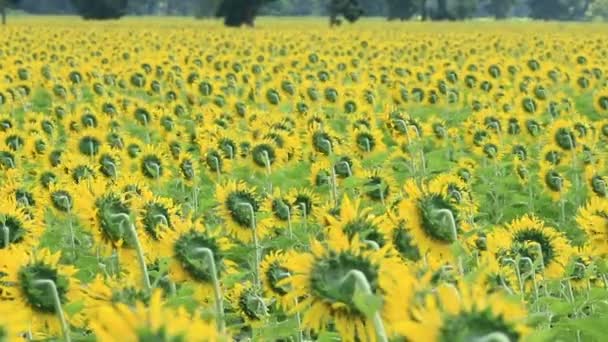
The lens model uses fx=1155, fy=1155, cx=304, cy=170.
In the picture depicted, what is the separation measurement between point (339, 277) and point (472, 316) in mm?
630

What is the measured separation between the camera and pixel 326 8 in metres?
63.6

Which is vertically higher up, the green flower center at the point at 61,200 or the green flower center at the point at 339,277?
the green flower center at the point at 339,277

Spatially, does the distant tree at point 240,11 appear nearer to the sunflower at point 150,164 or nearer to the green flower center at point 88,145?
the green flower center at point 88,145

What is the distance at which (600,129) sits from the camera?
7898mm

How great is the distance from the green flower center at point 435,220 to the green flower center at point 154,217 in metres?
0.83

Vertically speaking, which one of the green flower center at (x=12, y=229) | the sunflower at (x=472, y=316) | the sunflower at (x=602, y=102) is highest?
the sunflower at (x=472, y=316)

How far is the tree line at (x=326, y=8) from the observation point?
44.6 meters

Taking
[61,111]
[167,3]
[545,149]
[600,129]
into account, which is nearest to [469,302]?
[545,149]

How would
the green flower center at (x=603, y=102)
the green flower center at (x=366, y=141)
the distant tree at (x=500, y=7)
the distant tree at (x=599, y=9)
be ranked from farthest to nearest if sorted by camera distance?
the distant tree at (x=599, y=9)
the distant tree at (x=500, y=7)
the green flower center at (x=603, y=102)
the green flower center at (x=366, y=141)

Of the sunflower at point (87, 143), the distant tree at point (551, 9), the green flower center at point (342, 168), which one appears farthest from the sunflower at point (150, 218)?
the distant tree at point (551, 9)

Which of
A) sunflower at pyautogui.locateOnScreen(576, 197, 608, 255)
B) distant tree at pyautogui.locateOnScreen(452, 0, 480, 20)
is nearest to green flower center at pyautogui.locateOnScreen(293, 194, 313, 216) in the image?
sunflower at pyautogui.locateOnScreen(576, 197, 608, 255)

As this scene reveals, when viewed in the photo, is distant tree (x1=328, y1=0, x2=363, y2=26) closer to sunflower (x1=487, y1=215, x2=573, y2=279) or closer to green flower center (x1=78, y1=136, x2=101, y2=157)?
green flower center (x1=78, y1=136, x2=101, y2=157)

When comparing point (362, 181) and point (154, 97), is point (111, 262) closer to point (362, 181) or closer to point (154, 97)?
point (362, 181)

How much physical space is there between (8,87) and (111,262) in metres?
7.87
